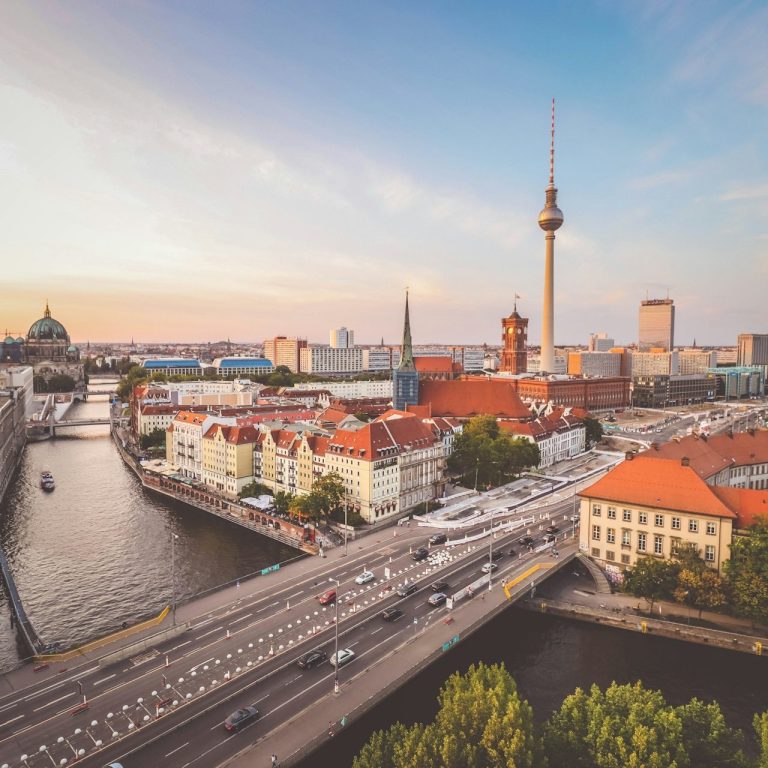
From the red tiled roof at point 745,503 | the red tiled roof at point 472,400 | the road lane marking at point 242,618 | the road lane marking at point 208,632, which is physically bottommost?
the road lane marking at point 208,632

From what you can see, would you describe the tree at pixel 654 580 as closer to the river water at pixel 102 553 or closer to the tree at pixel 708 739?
the tree at pixel 708 739

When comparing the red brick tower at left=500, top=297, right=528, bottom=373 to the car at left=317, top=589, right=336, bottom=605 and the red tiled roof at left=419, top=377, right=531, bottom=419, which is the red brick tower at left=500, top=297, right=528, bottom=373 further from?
the car at left=317, top=589, right=336, bottom=605

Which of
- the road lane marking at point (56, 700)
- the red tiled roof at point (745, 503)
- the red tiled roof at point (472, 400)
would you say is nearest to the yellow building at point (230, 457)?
the red tiled roof at point (472, 400)

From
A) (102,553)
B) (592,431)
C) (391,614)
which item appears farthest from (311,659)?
(592,431)

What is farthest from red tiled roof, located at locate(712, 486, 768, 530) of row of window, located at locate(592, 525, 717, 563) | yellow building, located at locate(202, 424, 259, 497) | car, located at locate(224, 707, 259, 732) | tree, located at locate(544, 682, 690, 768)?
yellow building, located at locate(202, 424, 259, 497)

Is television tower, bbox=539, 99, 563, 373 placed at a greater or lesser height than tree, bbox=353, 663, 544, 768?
greater

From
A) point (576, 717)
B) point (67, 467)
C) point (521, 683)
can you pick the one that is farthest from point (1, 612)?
point (67, 467)
